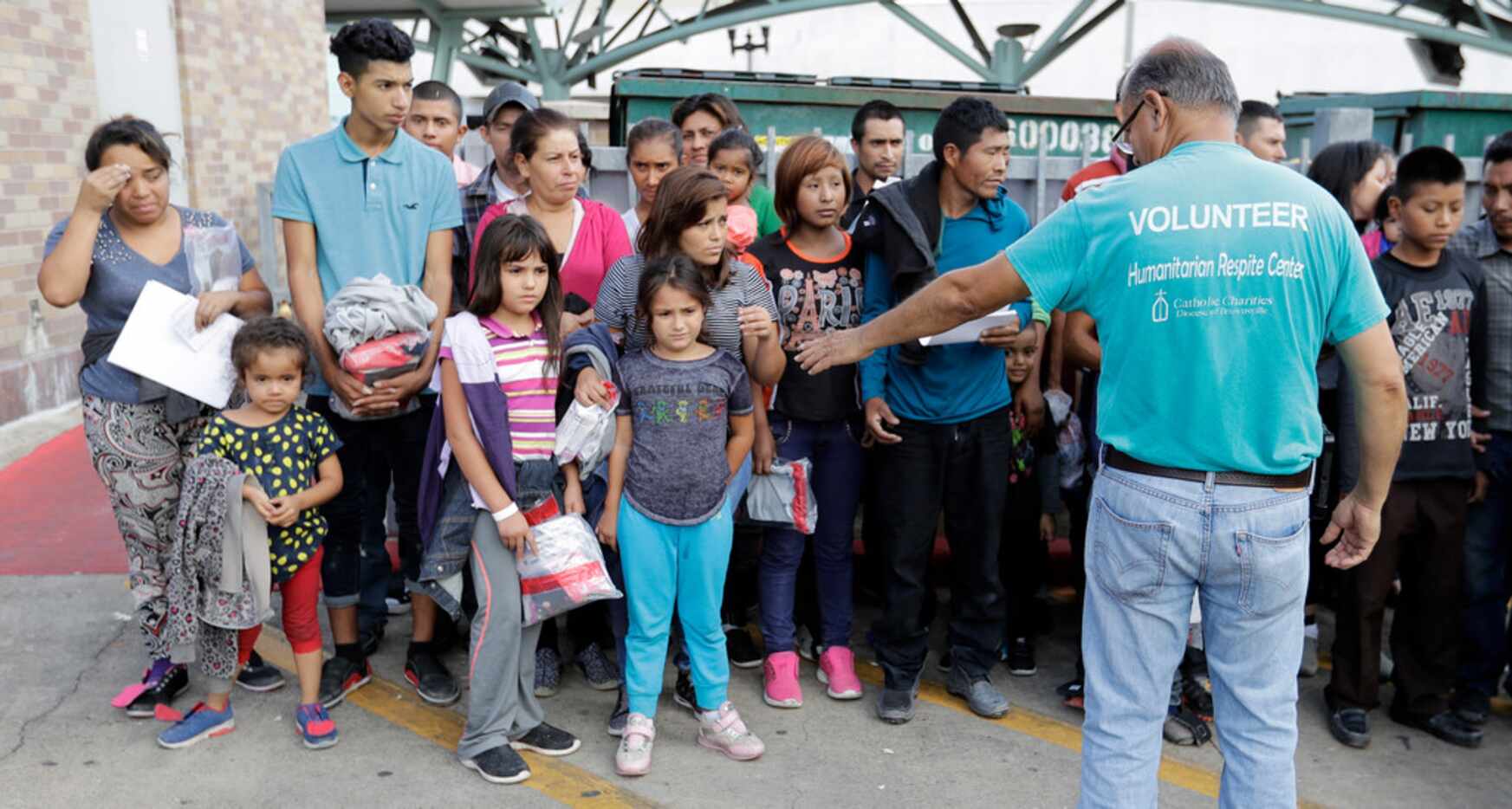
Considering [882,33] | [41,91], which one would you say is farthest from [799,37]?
[41,91]

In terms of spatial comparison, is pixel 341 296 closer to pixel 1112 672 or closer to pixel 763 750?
pixel 763 750

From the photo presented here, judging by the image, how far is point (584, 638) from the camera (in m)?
4.48

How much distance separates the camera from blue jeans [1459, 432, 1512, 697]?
421 cm

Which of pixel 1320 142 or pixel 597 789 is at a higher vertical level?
pixel 1320 142

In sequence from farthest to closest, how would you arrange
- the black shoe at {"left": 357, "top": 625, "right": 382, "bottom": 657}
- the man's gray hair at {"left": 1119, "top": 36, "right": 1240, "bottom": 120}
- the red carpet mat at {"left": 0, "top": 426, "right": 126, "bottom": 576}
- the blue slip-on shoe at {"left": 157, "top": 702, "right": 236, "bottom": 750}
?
the red carpet mat at {"left": 0, "top": 426, "right": 126, "bottom": 576}
the black shoe at {"left": 357, "top": 625, "right": 382, "bottom": 657}
the blue slip-on shoe at {"left": 157, "top": 702, "right": 236, "bottom": 750}
the man's gray hair at {"left": 1119, "top": 36, "right": 1240, "bottom": 120}

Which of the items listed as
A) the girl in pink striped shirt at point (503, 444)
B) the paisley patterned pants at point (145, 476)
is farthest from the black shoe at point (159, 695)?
the girl in pink striped shirt at point (503, 444)

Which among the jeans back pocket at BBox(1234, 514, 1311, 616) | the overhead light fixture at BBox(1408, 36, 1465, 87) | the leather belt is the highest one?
the overhead light fixture at BBox(1408, 36, 1465, 87)

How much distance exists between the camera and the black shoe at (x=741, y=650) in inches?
181

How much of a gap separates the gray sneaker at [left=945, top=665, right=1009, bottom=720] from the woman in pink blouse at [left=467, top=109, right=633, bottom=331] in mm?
1863

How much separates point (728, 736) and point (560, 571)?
2.56ft

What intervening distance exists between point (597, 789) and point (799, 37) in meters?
34.2

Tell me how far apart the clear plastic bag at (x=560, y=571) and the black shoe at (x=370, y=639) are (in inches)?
42.9

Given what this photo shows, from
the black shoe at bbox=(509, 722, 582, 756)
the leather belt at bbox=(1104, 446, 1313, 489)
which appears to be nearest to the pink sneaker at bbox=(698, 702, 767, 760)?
the black shoe at bbox=(509, 722, 582, 756)

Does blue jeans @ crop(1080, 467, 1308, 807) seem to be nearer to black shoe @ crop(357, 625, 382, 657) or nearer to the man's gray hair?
the man's gray hair
